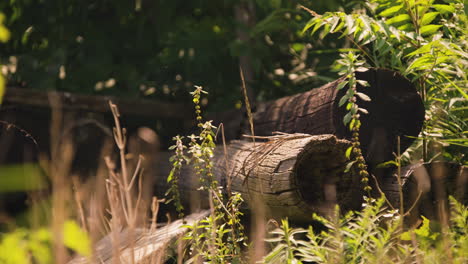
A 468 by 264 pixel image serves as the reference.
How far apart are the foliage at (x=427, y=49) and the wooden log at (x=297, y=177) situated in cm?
67

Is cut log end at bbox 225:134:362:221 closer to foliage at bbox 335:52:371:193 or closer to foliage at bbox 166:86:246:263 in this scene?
foliage at bbox 335:52:371:193

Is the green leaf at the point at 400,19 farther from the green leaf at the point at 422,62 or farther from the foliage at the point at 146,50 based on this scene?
the foliage at the point at 146,50

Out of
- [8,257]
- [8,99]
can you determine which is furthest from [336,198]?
[8,99]

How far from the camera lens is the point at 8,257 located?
33.6 inches

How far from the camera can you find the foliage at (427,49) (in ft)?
10.8

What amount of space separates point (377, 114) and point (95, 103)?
2.62m

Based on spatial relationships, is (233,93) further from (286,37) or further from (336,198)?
(336,198)

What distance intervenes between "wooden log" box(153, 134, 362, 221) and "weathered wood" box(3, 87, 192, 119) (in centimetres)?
208

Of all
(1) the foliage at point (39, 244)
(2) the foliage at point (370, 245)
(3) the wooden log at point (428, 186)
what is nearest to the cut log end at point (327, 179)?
(3) the wooden log at point (428, 186)

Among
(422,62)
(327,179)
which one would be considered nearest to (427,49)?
(422,62)

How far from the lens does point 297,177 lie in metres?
3.08

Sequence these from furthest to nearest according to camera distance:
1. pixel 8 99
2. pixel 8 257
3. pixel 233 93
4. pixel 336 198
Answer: pixel 233 93 < pixel 8 99 < pixel 336 198 < pixel 8 257

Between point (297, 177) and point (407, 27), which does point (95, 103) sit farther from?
point (407, 27)

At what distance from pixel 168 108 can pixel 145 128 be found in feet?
1.02
